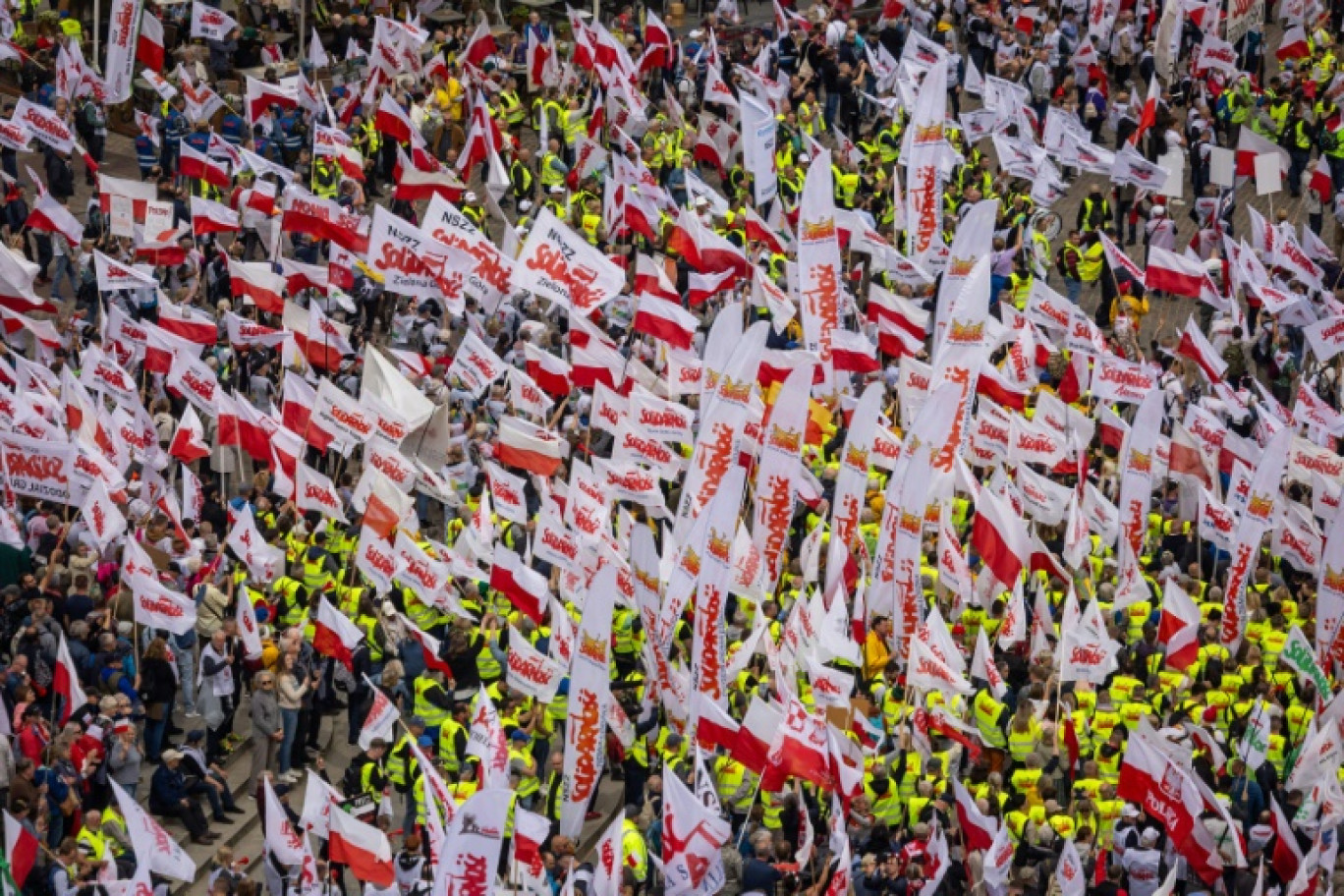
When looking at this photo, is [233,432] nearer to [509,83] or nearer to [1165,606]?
[1165,606]

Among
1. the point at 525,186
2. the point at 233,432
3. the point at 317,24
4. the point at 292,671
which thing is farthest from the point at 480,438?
the point at 317,24

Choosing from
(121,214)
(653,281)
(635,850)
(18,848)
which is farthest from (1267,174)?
(18,848)

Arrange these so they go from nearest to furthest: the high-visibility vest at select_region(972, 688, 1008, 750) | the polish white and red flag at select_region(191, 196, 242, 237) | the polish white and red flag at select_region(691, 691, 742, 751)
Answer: the polish white and red flag at select_region(691, 691, 742, 751) → the high-visibility vest at select_region(972, 688, 1008, 750) → the polish white and red flag at select_region(191, 196, 242, 237)

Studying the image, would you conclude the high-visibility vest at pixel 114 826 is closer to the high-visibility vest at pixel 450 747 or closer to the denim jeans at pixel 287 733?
the denim jeans at pixel 287 733

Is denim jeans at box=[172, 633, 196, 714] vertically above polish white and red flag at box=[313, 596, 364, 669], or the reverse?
polish white and red flag at box=[313, 596, 364, 669]

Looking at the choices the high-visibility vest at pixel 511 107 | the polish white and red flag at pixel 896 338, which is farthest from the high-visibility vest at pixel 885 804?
the high-visibility vest at pixel 511 107

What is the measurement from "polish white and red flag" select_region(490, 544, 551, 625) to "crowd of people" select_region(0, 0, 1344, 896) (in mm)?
220

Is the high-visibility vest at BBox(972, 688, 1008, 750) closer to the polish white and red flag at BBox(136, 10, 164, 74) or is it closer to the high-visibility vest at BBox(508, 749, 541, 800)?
the high-visibility vest at BBox(508, 749, 541, 800)

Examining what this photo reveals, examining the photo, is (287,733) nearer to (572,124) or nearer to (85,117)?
(85,117)

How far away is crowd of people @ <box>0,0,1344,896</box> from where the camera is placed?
91.3 ft

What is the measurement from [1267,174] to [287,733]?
19179 mm

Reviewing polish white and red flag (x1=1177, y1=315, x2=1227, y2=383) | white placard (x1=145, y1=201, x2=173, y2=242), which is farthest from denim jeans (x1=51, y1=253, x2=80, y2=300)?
polish white and red flag (x1=1177, y1=315, x2=1227, y2=383)

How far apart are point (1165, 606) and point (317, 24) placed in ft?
80.4

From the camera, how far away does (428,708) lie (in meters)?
29.2
